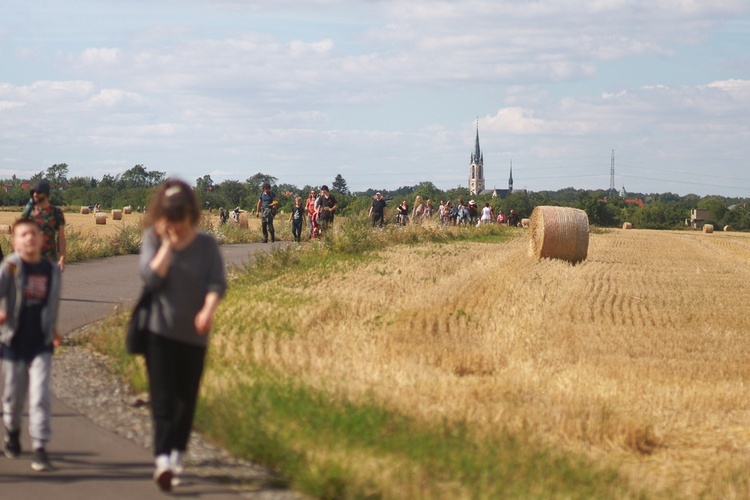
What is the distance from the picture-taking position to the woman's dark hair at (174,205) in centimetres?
643

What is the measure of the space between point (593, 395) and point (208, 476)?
4.42 meters

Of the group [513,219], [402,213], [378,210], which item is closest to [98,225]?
[402,213]

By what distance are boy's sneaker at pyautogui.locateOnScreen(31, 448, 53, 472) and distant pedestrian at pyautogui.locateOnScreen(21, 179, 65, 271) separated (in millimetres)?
5204

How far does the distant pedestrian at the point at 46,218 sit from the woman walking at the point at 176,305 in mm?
5636

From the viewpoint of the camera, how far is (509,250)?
108 ft

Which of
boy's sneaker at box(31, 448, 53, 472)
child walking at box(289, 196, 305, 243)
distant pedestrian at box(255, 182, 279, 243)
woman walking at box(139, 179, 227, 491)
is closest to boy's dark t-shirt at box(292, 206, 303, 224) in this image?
child walking at box(289, 196, 305, 243)

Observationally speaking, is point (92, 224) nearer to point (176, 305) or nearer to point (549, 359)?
point (549, 359)

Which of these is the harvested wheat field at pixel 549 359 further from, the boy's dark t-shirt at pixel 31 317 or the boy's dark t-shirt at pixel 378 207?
the boy's dark t-shirt at pixel 378 207

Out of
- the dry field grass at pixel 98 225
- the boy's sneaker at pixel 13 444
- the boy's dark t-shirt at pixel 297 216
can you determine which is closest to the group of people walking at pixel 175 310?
the boy's sneaker at pixel 13 444

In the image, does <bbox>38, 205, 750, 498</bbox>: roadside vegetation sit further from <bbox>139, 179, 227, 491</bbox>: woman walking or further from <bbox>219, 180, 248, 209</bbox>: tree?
<bbox>219, 180, 248, 209</bbox>: tree

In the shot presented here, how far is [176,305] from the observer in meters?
6.53

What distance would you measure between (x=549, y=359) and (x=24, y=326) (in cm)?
628

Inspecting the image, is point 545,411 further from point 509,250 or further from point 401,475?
point 509,250

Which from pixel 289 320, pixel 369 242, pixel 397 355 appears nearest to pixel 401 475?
pixel 397 355
